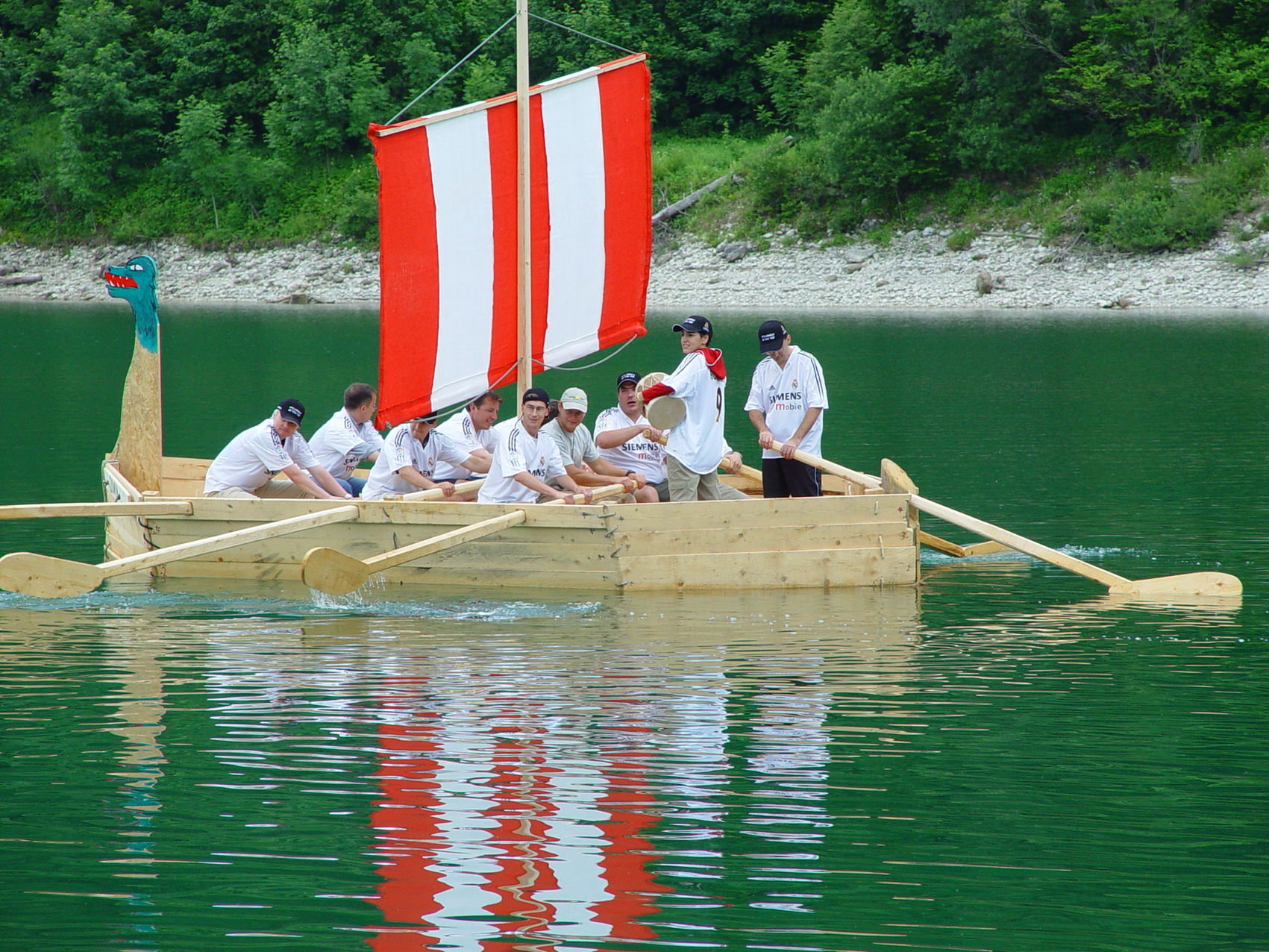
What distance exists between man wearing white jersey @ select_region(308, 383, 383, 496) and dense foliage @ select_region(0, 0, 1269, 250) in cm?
3458

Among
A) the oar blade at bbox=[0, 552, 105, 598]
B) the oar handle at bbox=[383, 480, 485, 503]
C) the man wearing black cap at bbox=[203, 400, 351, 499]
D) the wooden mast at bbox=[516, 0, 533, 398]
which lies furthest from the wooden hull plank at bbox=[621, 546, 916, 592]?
the oar blade at bbox=[0, 552, 105, 598]

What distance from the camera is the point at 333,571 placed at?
10133 mm

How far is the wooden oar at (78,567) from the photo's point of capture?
992cm

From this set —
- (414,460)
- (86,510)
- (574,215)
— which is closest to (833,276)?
(574,215)

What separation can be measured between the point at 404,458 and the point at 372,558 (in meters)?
1.29

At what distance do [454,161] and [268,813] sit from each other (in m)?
7.02

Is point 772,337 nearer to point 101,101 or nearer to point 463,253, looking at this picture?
point 463,253

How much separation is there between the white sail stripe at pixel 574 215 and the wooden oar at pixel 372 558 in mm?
2264

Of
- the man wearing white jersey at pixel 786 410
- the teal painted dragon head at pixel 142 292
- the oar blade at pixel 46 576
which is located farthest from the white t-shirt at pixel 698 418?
the teal painted dragon head at pixel 142 292

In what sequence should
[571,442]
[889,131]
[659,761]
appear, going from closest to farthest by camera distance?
[659,761], [571,442], [889,131]

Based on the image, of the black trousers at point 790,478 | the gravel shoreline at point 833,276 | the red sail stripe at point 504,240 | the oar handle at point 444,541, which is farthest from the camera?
the gravel shoreline at point 833,276

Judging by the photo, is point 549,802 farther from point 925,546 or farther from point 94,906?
point 925,546

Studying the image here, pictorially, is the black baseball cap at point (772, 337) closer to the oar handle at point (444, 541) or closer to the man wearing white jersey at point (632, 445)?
the man wearing white jersey at point (632, 445)

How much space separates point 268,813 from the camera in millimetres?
6305
